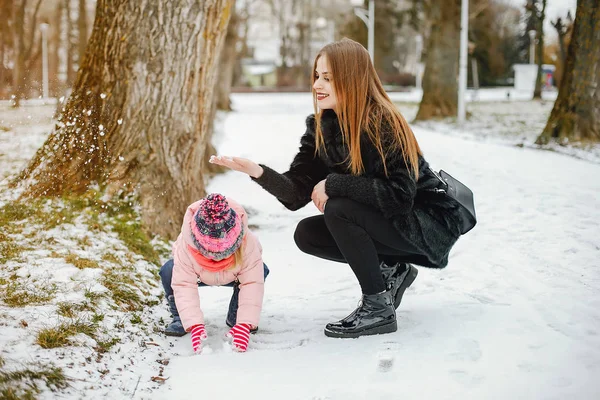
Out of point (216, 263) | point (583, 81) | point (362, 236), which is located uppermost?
point (583, 81)

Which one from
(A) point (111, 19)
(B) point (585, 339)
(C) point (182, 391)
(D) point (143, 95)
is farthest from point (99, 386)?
(A) point (111, 19)

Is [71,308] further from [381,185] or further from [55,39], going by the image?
[55,39]

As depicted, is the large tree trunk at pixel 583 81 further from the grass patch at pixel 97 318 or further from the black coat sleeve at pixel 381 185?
the grass patch at pixel 97 318

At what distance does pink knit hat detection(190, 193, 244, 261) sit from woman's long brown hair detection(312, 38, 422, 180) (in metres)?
0.63

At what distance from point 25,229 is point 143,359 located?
68.6 inches

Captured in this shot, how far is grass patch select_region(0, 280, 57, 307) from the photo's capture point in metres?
3.21

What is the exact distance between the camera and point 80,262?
3.87 metres

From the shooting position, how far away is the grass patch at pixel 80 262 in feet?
12.6

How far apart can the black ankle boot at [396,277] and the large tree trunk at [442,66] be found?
14.0 metres

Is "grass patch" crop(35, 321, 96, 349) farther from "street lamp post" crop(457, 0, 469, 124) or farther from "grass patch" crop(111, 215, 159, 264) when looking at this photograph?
"street lamp post" crop(457, 0, 469, 124)

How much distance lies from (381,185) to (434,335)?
0.74 metres

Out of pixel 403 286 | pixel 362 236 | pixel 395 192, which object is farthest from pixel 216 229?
pixel 403 286

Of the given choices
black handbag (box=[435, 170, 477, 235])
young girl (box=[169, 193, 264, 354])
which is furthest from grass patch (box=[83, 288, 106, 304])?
black handbag (box=[435, 170, 477, 235])

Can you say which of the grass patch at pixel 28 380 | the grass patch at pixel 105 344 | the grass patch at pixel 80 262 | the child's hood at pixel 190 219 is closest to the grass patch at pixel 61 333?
the grass patch at pixel 105 344
